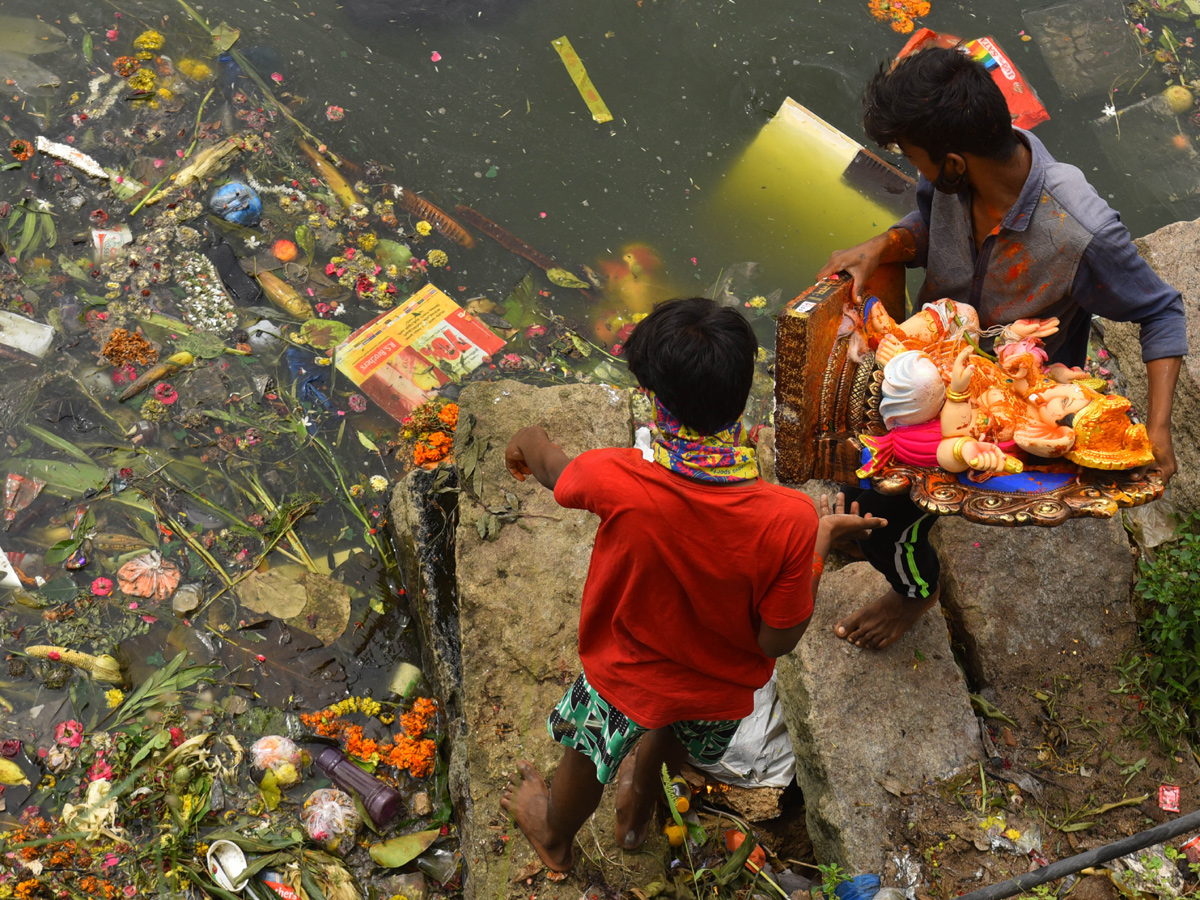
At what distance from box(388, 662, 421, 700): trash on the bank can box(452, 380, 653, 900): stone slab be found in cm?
46

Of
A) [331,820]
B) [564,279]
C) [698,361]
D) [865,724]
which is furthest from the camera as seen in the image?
[564,279]

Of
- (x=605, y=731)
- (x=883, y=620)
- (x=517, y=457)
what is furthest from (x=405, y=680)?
(x=883, y=620)

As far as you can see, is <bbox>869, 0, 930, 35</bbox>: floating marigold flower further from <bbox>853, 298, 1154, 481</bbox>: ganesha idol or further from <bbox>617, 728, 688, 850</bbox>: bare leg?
<bbox>617, 728, 688, 850</bbox>: bare leg

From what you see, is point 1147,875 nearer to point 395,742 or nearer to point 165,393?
point 395,742

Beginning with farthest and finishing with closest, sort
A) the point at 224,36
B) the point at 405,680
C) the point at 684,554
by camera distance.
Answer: the point at 224,36, the point at 405,680, the point at 684,554

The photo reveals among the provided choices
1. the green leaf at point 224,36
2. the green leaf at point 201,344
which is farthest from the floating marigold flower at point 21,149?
the green leaf at point 201,344

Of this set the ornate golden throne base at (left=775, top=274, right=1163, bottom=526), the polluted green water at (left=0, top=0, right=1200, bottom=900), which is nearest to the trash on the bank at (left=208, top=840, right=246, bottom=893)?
the polluted green water at (left=0, top=0, right=1200, bottom=900)

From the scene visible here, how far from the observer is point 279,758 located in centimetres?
315

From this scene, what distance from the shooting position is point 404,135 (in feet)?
15.3

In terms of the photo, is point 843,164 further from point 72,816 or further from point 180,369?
→ point 72,816

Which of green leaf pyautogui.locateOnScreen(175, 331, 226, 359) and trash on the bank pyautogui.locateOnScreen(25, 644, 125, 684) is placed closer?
trash on the bank pyautogui.locateOnScreen(25, 644, 125, 684)

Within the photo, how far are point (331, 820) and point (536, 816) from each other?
2.89ft

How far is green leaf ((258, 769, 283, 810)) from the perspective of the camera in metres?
3.10

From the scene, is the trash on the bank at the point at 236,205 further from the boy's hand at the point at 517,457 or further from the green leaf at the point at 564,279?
the boy's hand at the point at 517,457
